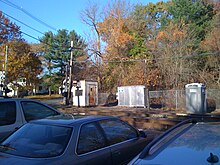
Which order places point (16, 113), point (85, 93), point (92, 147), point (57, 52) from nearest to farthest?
1. point (92, 147)
2. point (16, 113)
3. point (85, 93)
4. point (57, 52)

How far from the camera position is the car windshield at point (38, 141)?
13.4 ft

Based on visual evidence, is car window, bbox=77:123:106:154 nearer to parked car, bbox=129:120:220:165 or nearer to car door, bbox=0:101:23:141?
parked car, bbox=129:120:220:165

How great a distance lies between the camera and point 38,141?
14.3ft

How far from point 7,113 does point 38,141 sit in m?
2.29

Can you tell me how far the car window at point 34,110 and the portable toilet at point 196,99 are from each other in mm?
14308

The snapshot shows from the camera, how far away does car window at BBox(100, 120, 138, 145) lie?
5.07 m

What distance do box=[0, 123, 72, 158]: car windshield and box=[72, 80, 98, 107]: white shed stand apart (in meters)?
26.9

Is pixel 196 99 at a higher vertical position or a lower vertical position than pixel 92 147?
higher

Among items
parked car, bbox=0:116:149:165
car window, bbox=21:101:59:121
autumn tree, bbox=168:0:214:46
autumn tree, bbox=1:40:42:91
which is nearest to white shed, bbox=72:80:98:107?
autumn tree, bbox=168:0:214:46

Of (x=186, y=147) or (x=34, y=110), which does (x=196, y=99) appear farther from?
(x=186, y=147)

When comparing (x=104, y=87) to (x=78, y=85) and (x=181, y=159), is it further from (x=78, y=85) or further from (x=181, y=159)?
(x=181, y=159)

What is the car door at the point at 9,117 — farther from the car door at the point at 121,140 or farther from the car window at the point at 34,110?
the car door at the point at 121,140

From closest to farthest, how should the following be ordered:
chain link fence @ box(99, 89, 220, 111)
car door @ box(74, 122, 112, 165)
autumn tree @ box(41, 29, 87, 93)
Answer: car door @ box(74, 122, 112, 165), chain link fence @ box(99, 89, 220, 111), autumn tree @ box(41, 29, 87, 93)

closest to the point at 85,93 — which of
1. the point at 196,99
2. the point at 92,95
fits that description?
the point at 92,95
